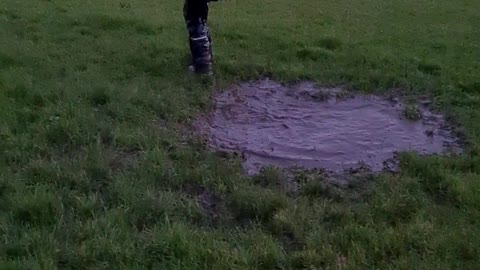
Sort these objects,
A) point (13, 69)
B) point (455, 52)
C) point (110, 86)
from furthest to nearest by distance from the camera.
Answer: point (455, 52), point (13, 69), point (110, 86)

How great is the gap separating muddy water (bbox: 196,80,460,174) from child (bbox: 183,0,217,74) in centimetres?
45

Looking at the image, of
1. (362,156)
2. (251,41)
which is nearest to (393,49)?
(251,41)

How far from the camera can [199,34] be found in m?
7.77

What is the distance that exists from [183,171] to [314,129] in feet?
5.53

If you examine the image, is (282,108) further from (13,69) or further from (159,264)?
(159,264)

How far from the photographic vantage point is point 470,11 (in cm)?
1278

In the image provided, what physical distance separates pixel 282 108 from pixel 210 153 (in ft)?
5.15

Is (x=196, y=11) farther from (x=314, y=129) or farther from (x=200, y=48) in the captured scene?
(x=314, y=129)

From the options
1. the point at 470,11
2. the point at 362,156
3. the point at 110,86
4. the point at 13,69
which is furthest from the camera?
the point at 470,11

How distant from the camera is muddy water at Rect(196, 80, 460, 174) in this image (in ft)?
18.8

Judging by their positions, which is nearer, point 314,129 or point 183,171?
point 183,171

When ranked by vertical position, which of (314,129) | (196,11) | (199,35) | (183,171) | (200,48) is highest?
(196,11)

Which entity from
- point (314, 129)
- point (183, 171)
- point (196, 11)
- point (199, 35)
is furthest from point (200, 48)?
point (183, 171)

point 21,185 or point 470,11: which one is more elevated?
point 21,185
